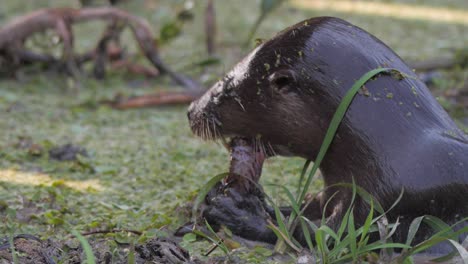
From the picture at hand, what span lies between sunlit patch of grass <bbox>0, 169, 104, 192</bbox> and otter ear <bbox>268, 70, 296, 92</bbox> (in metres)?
1.09

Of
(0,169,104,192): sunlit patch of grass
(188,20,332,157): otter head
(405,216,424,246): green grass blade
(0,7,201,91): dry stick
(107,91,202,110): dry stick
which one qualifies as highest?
(188,20,332,157): otter head

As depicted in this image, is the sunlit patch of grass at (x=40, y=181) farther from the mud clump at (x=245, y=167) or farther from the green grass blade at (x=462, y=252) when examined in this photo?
the green grass blade at (x=462, y=252)

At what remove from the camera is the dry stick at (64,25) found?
5234 millimetres

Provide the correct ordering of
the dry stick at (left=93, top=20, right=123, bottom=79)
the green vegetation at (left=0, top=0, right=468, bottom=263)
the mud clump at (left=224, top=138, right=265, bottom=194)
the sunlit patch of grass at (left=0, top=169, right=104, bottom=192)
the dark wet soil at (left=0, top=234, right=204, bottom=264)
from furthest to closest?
the dry stick at (left=93, top=20, right=123, bottom=79) < the sunlit patch of grass at (left=0, top=169, right=104, bottom=192) < the green vegetation at (left=0, top=0, right=468, bottom=263) < the mud clump at (left=224, top=138, right=265, bottom=194) < the dark wet soil at (left=0, top=234, right=204, bottom=264)

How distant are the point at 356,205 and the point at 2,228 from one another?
122 centimetres

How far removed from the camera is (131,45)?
6.77 metres

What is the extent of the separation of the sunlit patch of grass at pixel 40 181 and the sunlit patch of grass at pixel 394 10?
489cm

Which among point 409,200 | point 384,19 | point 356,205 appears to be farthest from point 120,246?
point 384,19

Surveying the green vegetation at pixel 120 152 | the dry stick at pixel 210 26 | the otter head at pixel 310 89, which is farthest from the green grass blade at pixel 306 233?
the dry stick at pixel 210 26

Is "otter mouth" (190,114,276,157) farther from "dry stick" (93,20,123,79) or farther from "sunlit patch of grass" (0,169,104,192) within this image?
"dry stick" (93,20,123,79)

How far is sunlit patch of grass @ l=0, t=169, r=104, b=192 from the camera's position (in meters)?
3.46

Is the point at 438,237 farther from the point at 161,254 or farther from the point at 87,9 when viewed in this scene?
the point at 87,9

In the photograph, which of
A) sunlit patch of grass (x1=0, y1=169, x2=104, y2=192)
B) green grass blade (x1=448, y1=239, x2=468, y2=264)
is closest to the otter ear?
green grass blade (x1=448, y1=239, x2=468, y2=264)

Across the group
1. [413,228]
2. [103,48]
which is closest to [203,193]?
[413,228]
